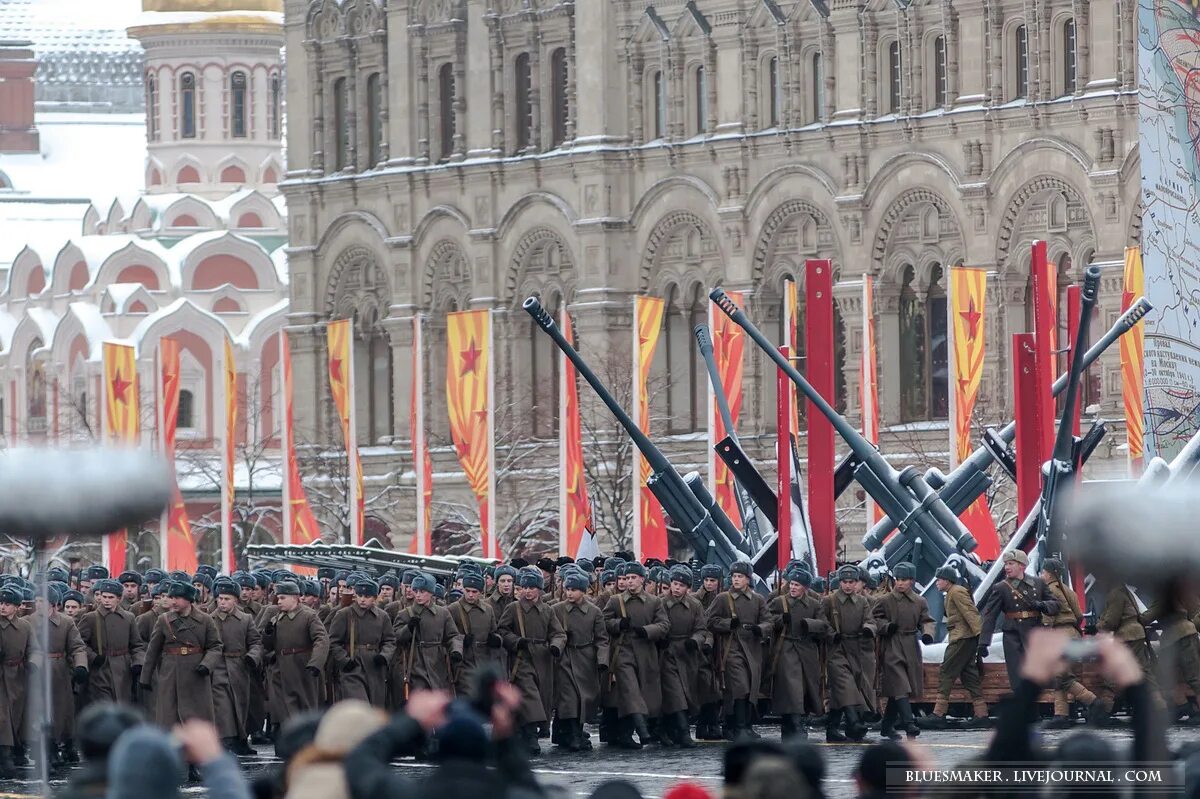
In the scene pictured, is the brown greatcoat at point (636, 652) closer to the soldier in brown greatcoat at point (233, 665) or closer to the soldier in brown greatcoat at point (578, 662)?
the soldier in brown greatcoat at point (578, 662)

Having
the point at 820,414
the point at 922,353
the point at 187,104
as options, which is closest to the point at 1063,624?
the point at 820,414

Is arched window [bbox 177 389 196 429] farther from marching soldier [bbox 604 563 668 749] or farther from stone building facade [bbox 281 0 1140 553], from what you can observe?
marching soldier [bbox 604 563 668 749]

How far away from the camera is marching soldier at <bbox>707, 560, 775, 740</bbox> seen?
25297 mm

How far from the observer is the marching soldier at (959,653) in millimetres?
25406

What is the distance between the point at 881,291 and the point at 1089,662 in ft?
82.2

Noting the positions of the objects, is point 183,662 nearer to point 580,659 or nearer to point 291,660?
point 291,660

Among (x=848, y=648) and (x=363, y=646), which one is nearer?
(x=363, y=646)

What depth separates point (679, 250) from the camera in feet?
176

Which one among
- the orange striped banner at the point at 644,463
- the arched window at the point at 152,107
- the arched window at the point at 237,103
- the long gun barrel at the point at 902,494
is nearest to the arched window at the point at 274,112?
the arched window at the point at 237,103

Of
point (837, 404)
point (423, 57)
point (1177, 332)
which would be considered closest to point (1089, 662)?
point (1177, 332)

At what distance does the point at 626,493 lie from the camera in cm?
5178

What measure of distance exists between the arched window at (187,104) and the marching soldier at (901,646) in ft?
201

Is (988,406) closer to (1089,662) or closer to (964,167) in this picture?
Result: (964,167)

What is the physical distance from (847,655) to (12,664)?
20.5ft
